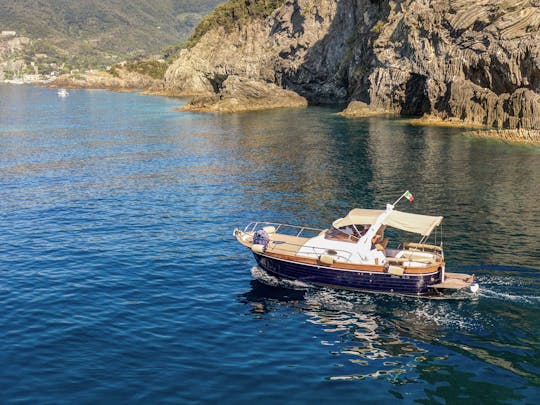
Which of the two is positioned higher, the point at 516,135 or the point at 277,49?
the point at 277,49

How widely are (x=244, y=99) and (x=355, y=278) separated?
116938mm

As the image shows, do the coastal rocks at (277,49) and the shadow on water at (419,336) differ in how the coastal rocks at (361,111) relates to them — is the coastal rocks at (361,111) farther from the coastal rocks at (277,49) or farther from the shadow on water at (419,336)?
the shadow on water at (419,336)

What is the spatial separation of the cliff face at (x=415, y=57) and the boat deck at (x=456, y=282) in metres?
57.7

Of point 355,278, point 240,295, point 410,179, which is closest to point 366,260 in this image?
point 355,278

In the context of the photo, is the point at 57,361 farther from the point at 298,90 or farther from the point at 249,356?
the point at 298,90

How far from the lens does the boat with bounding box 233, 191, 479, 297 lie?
2825 cm

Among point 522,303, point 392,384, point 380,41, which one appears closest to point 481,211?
point 522,303

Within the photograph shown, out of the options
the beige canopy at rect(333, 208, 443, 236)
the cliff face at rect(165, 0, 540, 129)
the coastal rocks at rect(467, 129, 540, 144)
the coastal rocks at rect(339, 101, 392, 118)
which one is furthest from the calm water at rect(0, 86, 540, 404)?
the coastal rocks at rect(339, 101, 392, 118)

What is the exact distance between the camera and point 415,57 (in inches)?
4158

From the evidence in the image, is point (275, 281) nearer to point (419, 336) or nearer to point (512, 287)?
point (419, 336)

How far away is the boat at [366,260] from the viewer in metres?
28.2

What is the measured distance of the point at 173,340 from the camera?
24.1 meters

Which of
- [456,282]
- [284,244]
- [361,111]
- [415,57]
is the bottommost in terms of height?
[456,282]

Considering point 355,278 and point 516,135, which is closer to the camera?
point 355,278
